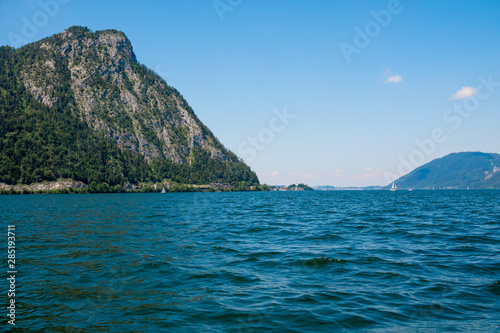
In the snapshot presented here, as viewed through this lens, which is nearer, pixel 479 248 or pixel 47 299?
pixel 47 299

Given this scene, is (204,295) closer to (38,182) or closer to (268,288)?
(268,288)

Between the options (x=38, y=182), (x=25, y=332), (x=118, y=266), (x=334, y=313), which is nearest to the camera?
(x=25, y=332)

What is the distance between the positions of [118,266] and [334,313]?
465 inches

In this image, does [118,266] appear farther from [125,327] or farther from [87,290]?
[125,327]

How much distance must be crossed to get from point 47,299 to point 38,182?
709 feet

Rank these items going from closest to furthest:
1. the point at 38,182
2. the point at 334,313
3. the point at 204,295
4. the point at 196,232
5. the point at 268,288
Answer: the point at 334,313
the point at 204,295
the point at 268,288
the point at 196,232
the point at 38,182

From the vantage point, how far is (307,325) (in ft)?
32.4

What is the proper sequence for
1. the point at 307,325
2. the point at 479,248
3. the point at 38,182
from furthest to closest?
1. the point at 38,182
2. the point at 479,248
3. the point at 307,325

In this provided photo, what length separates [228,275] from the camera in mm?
15531

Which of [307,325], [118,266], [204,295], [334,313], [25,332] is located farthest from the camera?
[118,266]

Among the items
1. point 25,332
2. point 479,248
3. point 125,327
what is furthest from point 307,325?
point 479,248

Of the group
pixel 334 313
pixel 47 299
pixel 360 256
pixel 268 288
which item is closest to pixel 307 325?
pixel 334 313

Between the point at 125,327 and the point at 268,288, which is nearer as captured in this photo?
the point at 125,327

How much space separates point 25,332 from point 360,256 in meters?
17.0
